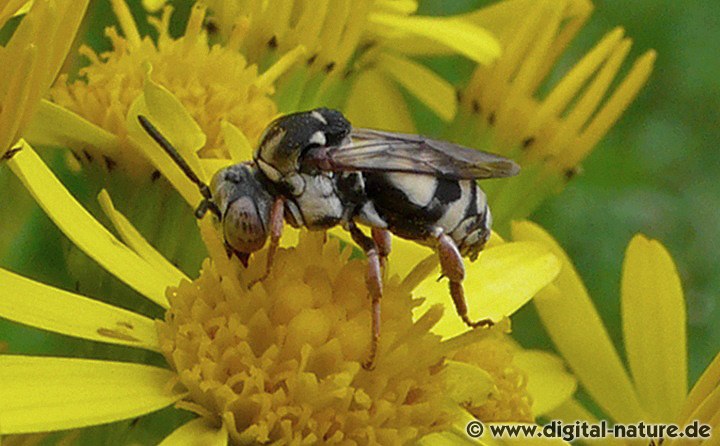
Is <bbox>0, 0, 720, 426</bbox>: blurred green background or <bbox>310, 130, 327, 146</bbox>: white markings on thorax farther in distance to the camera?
<bbox>0, 0, 720, 426</bbox>: blurred green background

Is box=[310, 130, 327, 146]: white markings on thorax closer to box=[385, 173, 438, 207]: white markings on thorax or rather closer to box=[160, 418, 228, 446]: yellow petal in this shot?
box=[385, 173, 438, 207]: white markings on thorax

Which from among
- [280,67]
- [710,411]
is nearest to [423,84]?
[280,67]

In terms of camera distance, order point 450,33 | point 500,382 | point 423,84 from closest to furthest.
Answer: point 500,382
point 450,33
point 423,84

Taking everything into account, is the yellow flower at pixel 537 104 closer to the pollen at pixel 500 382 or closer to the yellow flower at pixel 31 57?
the pollen at pixel 500 382

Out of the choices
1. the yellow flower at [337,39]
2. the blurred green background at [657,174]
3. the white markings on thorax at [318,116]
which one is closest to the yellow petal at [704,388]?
the white markings on thorax at [318,116]

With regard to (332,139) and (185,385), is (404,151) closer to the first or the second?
(332,139)

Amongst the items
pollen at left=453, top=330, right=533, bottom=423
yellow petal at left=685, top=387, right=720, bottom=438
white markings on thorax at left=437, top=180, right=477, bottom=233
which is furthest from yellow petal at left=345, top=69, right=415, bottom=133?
yellow petal at left=685, top=387, right=720, bottom=438

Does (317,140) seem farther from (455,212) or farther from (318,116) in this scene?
(455,212)
